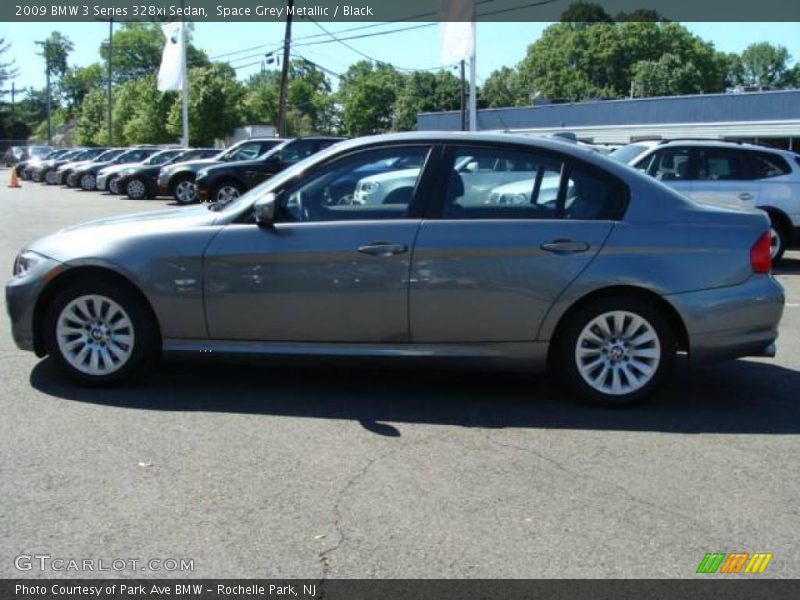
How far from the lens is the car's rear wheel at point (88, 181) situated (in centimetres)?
3250

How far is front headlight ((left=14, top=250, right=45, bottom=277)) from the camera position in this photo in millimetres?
5824

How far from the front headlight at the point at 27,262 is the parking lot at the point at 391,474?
74 cm

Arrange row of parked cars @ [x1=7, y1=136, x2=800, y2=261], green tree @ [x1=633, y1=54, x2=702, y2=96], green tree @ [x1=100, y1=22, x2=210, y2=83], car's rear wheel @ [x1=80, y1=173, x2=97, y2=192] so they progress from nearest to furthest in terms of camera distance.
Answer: row of parked cars @ [x1=7, y1=136, x2=800, y2=261] < car's rear wheel @ [x1=80, y1=173, x2=97, y2=192] < green tree @ [x1=633, y1=54, x2=702, y2=96] < green tree @ [x1=100, y1=22, x2=210, y2=83]

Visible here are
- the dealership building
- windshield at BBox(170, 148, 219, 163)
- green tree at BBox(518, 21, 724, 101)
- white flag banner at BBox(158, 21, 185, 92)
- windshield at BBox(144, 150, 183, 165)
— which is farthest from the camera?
green tree at BBox(518, 21, 724, 101)

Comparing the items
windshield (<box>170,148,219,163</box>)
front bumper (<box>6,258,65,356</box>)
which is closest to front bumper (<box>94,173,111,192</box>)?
windshield (<box>170,148,219,163</box>)

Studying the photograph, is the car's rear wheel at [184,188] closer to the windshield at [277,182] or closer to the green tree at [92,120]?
the windshield at [277,182]

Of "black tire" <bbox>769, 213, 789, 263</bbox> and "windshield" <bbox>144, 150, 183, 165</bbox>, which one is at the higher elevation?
"windshield" <bbox>144, 150, 183, 165</bbox>

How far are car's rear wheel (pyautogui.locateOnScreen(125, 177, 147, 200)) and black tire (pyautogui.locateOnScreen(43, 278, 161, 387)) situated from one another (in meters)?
22.0

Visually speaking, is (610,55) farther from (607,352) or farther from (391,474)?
(391,474)

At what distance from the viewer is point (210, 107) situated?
55312 mm

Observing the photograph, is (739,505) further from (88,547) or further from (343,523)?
(88,547)

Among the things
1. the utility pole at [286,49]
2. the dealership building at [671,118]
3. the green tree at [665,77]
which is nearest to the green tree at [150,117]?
the dealership building at [671,118]

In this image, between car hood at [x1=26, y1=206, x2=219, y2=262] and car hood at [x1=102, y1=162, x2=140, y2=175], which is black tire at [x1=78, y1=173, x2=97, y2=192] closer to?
car hood at [x1=102, y1=162, x2=140, y2=175]
